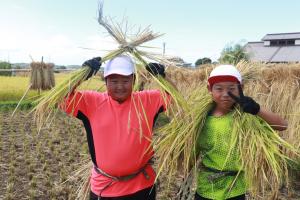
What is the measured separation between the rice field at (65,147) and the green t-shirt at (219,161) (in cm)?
57

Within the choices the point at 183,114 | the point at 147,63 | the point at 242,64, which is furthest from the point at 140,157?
the point at 242,64

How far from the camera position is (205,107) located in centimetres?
249

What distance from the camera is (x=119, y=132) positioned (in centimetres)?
229

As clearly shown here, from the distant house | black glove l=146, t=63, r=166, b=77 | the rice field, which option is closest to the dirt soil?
the rice field

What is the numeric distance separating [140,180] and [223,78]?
71cm

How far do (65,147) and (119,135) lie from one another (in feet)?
15.4

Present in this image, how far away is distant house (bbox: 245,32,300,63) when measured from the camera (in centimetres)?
3091

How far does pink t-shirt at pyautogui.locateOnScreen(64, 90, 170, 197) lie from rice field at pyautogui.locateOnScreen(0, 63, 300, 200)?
267 millimetres

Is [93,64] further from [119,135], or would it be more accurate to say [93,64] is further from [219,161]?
[219,161]

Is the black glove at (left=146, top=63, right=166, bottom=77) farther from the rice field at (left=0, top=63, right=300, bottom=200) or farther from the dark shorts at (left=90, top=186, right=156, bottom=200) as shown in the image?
the dark shorts at (left=90, top=186, right=156, bottom=200)

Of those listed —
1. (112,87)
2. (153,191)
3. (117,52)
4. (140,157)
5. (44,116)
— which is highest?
(117,52)

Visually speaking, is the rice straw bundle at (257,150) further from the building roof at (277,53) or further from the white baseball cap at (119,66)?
the building roof at (277,53)

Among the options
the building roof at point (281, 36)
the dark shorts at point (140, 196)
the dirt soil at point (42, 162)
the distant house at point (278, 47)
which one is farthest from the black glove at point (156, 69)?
the building roof at point (281, 36)

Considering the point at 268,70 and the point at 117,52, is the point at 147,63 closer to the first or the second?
the point at 117,52
